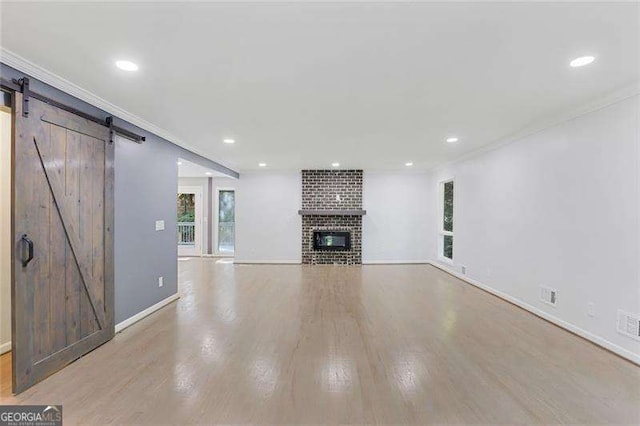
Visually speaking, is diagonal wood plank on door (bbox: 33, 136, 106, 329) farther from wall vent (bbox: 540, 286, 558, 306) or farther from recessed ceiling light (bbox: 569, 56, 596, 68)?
wall vent (bbox: 540, 286, 558, 306)

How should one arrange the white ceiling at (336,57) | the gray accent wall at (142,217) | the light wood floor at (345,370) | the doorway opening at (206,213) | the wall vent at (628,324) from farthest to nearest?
the doorway opening at (206,213) < the gray accent wall at (142,217) < the wall vent at (628,324) < the light wood floor at (345,370) < the white ceiling at (336,57)

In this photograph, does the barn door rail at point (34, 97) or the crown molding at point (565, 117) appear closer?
the barn door rail at point (34, 97)

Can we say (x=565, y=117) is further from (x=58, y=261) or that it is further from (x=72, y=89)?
(x=58, y=261)

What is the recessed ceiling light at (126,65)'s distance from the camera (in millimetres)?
2155

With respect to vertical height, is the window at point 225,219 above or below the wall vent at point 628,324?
above

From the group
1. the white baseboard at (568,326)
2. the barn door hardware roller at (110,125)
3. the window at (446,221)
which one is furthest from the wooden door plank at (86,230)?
the window at (446,221)

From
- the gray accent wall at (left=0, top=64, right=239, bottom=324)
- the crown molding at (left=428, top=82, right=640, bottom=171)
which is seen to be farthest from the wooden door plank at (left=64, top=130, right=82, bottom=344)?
the crown molding at (left=428, top=82, right=640, bottom=171)

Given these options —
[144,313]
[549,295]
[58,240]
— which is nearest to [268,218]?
[144,313]

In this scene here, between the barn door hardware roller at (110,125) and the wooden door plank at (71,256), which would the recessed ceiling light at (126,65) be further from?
the barn door hardware roller at (110,125)

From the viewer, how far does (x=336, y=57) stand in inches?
80.1

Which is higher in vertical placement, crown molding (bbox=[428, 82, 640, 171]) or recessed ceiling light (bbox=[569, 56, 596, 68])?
recessed ceiling light (bbox=[569, 56, 596, 68])

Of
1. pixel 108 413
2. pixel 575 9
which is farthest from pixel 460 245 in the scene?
pixel 108 413

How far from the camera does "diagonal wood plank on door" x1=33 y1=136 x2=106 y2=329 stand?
2.38m

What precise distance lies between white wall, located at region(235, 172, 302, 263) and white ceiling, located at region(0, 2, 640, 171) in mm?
4004
